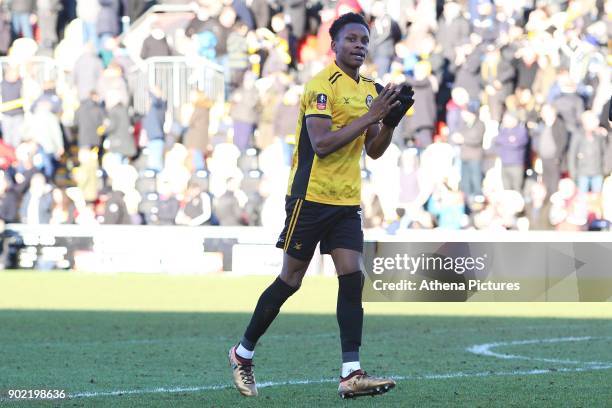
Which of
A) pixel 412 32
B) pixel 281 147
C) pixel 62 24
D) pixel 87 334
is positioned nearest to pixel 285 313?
pixel 87 334

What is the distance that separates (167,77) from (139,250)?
14.9 ft

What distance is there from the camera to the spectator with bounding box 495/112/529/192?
21.0 m

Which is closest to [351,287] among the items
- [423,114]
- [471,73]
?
[423,114]

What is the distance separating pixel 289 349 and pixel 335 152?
11.7ft

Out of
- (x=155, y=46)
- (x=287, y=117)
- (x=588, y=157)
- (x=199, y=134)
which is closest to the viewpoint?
(x=588, y=157)

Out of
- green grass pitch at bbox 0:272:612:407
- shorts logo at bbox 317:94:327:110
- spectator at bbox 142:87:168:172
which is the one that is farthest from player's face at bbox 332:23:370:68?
spectator at bbox 142:87:168:172

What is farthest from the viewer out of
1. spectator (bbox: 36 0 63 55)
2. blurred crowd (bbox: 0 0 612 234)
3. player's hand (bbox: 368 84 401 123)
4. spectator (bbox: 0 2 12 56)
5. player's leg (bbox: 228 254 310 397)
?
spectator (bbox: 0 2 12 56)

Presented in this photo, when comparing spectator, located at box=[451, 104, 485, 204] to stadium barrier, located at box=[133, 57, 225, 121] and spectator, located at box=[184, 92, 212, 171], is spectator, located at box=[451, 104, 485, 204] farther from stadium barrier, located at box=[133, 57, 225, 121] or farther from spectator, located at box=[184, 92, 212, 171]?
stadium barrier, located at box=[133, 57, 225, 121]

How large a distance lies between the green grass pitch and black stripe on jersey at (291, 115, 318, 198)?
1170 millimetres

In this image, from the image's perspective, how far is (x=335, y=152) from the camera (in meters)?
7.68

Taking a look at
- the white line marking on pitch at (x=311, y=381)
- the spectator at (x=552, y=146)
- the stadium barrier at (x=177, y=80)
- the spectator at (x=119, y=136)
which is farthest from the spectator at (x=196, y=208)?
the white line marking on pitch at (x=311, y=381)

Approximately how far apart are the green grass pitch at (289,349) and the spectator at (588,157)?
4.70m

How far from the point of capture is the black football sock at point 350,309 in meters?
7.61

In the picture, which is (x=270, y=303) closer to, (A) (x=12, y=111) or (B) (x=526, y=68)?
(B) (x=526, y=68)
